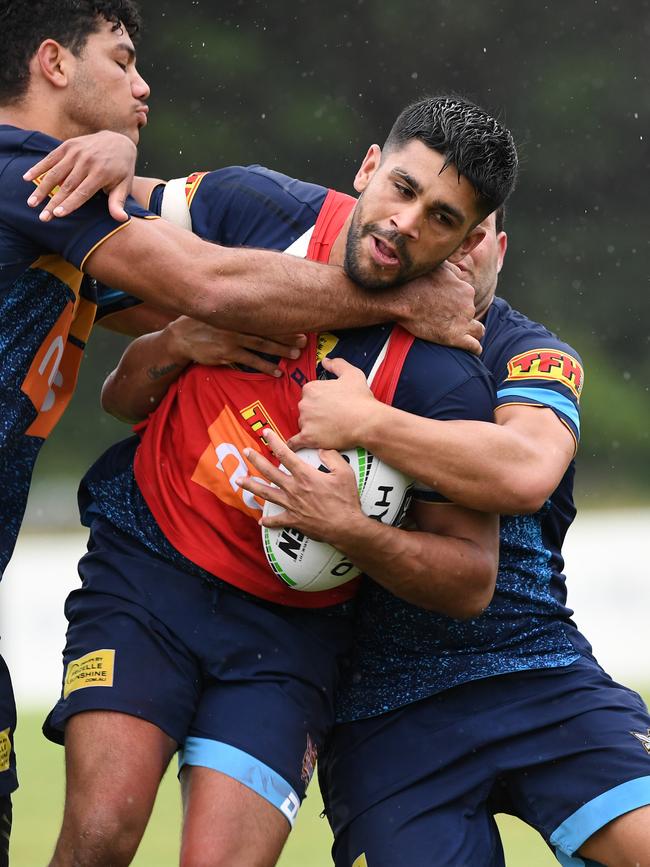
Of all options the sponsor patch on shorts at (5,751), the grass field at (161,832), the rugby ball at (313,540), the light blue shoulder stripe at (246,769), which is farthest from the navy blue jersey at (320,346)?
the grass field at (161,832)

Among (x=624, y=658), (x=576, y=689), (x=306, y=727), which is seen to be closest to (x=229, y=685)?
(x=306, y=727)

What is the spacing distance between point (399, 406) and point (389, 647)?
0.77m

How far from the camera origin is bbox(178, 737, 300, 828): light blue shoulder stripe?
3471 millimetres

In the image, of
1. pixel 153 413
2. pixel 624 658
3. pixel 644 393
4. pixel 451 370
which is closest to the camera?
pixel 451 370

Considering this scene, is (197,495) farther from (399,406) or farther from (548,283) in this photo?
(548,283)

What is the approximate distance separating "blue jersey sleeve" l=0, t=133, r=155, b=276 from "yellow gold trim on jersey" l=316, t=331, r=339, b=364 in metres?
0.54

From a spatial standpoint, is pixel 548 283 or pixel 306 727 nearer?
pixel 306 727

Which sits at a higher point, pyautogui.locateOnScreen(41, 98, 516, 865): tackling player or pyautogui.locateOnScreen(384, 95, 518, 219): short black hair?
pyautogui.locateOnScreen(384, 95, 518, 219): short black hair

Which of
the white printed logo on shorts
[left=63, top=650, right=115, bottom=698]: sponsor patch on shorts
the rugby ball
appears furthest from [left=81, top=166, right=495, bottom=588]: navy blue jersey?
the white printed logo on shorts

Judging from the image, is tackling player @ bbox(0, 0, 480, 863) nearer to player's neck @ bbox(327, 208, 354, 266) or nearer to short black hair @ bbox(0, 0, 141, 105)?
short black hair @ bbox(0, 0, 141, 105)

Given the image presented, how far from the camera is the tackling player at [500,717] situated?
151 inches

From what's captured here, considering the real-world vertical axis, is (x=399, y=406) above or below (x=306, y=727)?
above

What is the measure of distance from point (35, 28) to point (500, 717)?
7.59 feet

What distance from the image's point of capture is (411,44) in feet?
57.6
